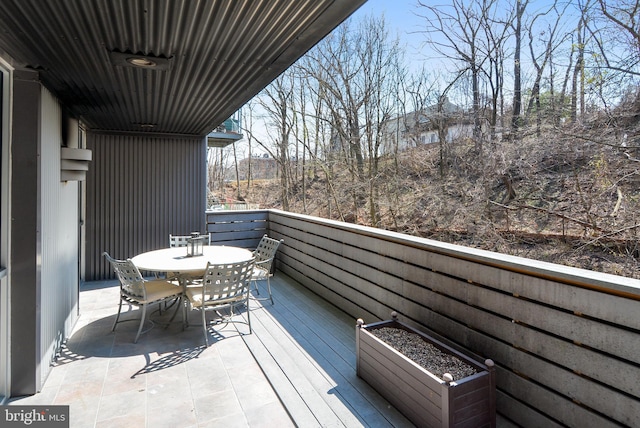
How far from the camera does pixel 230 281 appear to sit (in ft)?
10.7

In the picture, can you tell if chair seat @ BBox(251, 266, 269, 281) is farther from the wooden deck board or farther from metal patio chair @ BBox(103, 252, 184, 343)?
metal patio chair @ BBox(103, 252, 184, 343)

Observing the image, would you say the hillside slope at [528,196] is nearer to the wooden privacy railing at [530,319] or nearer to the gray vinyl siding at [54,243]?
the wooden privacy railing at [530,319]

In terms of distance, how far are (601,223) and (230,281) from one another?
5366 millimetres

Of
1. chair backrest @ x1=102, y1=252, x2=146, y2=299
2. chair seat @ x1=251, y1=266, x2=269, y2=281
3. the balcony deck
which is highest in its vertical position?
chair backrest @ x1=102, y1=252, x2=146, y2=299

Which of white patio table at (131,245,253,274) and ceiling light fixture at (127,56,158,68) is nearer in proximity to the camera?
ceiling light fixture at (127,56,158,68)

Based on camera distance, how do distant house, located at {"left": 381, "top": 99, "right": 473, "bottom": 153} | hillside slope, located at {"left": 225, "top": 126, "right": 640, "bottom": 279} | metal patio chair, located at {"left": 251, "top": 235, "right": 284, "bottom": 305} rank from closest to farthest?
1. metal patio chair, located at {"left": 251, "top": 235, "right": 284, "bottom": 305}
2. hillside slope, located at {"left": 225, "top": 126, "right": 640, "bottom": 279}
3. distant house, located at {"left": 381, "top": 99, "right": 473, "bottom": 153}

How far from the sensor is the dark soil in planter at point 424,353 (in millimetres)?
2045

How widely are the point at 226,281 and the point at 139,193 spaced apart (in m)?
3.16

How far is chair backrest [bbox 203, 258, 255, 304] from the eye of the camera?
314 centimetres

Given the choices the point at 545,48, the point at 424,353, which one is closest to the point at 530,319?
the point at 424,353

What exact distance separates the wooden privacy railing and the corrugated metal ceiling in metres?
1.71

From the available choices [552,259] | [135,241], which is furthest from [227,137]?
[552,259]

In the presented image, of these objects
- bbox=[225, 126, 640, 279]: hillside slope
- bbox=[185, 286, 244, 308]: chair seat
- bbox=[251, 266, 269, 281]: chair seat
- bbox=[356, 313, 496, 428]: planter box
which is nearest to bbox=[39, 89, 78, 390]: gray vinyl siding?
bbox=[185, 286, 244, 308]: chair seat

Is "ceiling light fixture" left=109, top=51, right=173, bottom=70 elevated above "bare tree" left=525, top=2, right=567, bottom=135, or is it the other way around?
"bare tree" left=525, top=2, right=567, bottom=135
